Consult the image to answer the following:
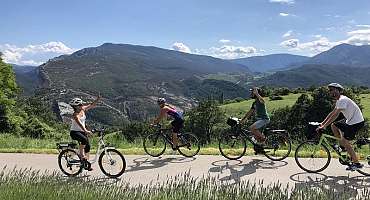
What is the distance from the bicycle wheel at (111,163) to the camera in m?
10.5

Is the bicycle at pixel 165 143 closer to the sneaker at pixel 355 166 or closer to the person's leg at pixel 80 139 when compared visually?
the person's leg at pixel 80 139

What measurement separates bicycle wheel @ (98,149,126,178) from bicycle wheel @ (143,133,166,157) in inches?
112

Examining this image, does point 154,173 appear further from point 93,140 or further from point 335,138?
point 93,140

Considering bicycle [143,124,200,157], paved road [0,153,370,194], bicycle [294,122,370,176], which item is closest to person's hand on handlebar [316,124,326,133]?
bicycle [294,122,370,176]

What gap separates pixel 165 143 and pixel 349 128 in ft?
18.1

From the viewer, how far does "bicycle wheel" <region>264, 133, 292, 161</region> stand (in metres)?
12.0

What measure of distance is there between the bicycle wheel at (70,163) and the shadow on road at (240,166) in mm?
3066

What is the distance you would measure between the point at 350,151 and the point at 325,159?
83 cm

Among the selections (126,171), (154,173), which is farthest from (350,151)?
(126,171)

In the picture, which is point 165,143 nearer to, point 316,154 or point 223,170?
point 223,170

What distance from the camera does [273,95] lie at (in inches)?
4473

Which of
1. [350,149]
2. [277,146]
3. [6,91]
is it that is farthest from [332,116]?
[6,91]

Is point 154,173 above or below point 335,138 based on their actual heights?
below

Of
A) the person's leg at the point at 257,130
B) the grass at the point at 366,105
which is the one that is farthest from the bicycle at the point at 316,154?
the grass at the point at 366,105
